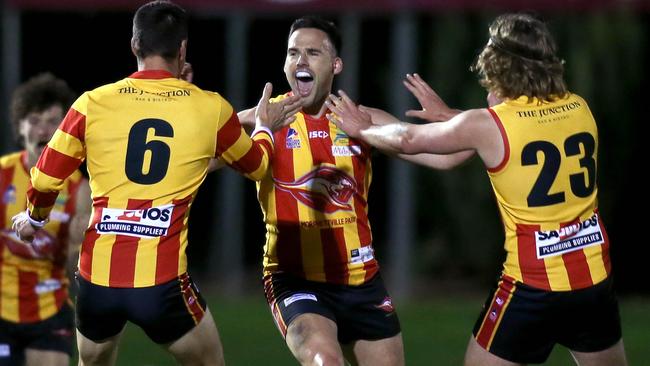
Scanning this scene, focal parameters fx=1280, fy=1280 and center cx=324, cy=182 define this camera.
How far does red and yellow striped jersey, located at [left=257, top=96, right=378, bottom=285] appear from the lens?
6473 millimetres

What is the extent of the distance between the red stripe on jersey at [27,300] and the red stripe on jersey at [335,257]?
1.64 metres

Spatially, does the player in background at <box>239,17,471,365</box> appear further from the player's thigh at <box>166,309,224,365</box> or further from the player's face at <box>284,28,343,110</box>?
the player's thigh at <box>166,309,224,365</box>

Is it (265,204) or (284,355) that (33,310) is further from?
(284,355)

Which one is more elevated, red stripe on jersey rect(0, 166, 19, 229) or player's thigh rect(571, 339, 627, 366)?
player's thigh rect(571, 339, 627, 366)

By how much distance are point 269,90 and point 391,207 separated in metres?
9.32

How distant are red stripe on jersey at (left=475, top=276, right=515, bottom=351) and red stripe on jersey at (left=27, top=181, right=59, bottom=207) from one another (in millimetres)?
1997

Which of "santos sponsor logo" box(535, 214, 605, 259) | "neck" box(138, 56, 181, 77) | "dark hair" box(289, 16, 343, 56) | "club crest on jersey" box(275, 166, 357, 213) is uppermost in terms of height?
"dark hair" box(289, 16, 343, 56)

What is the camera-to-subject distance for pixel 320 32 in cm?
679

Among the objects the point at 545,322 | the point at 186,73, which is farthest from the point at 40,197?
the point at 545,322

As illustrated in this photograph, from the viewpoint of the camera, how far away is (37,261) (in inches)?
277

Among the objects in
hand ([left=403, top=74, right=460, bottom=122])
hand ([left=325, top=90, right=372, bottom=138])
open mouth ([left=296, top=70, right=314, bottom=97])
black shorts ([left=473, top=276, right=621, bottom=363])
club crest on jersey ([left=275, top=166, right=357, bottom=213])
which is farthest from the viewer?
open mouth ([left=296, top=70, right=314, bottom=97])

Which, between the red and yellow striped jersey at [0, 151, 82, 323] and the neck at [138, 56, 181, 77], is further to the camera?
the red and yellow striped jersey at [0, 151, 82, 323]

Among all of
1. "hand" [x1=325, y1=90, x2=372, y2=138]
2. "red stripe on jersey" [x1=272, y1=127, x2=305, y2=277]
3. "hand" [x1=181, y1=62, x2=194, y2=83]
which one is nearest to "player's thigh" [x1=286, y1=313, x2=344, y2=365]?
"red stripe on jersey" [x1=272, y1=127, x2=305, y2=277]

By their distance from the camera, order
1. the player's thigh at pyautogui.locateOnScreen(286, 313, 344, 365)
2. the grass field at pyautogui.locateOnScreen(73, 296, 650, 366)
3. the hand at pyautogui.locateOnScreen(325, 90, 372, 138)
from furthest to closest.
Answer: the grass field at pyautogui.locateOnScreen(73, 296, 650, 366) < the hand at pyautogui.locateOnScreen(325, 90, 372, 138) < the player's thigh at pyautogui.locateOnScreen(286, 313, 344, 365)
